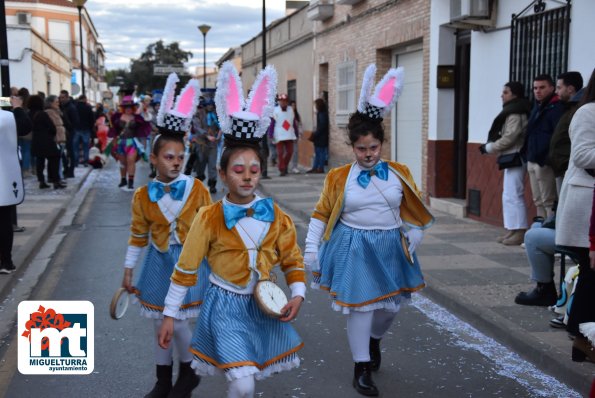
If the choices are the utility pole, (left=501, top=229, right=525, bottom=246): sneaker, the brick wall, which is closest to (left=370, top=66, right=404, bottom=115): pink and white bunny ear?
(left=501, top=229, right=525, bottom=246): sneaker

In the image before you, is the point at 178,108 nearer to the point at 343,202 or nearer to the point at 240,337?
the point at 343,202

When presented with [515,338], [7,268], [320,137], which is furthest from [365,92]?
[320,137]

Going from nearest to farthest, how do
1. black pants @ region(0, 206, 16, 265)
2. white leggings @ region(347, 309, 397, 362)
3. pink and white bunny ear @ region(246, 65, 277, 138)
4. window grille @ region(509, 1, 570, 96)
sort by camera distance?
pink and white bunny ear @ region(246, 65, 277, 138) → white leggings @ region(347, 309, 397, 362) → black pants @ region(0, 206, 16, 265) → window grille @ region(509, 1, 570, 96)

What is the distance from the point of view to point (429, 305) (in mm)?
6754

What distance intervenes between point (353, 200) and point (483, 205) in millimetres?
6644

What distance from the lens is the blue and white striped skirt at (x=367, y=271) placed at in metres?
4.50

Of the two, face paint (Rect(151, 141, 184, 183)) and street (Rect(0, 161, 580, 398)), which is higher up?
face paint (Rect(151, 141, 184, 183))

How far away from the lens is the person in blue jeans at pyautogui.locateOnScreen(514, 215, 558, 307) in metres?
6.11

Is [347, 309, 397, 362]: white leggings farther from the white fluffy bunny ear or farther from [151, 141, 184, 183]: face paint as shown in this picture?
the white fluffy bunny ear

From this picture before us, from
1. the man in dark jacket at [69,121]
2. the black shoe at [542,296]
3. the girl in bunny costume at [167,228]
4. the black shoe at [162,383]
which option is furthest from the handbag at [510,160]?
the man in dark jacket at [69,121]

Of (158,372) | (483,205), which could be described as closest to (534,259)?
(158,372)

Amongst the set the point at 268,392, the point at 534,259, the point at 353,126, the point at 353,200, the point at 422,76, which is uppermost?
the point at 422,76

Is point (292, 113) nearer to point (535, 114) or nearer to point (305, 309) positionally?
point (535, 114)

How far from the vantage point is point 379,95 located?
4.75 metres
